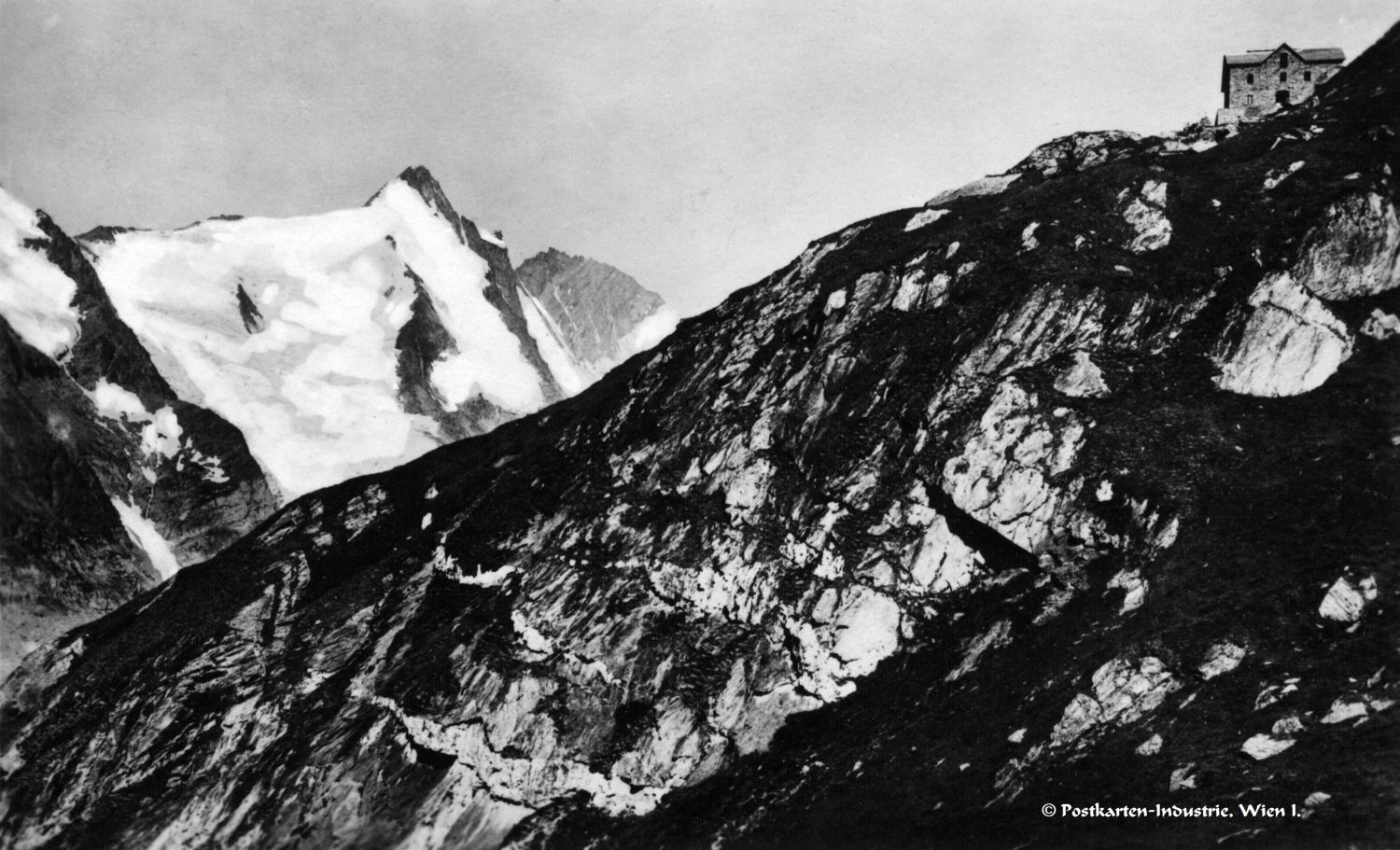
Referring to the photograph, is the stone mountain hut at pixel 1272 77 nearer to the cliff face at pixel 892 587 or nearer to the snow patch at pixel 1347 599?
the cliff face at pixel 892 587

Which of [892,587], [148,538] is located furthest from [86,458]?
[892,587]

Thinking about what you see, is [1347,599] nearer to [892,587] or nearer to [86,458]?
[892,587]

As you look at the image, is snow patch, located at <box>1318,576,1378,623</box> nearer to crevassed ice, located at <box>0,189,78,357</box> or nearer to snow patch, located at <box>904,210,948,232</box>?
snow patch, located at <box>904,210,948,232</box>

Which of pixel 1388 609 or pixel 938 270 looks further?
pixel 938 270

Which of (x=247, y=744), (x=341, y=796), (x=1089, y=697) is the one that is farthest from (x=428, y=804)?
(x=1089, y=697)

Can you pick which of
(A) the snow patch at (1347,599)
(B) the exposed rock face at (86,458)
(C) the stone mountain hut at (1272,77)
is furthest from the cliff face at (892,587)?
(B) the exposed rock face at (86,458)

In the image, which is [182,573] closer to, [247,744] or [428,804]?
[247,744]
